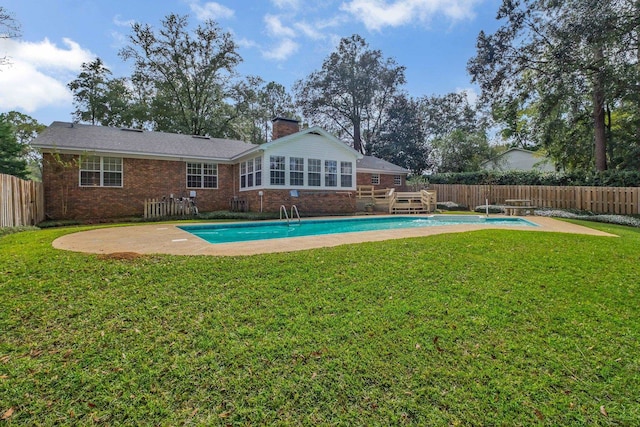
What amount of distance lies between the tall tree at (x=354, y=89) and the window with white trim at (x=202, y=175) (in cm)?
2121

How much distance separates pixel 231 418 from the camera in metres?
2.38

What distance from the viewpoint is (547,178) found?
1958cm

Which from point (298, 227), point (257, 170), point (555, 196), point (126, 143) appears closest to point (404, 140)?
point (555, 196)

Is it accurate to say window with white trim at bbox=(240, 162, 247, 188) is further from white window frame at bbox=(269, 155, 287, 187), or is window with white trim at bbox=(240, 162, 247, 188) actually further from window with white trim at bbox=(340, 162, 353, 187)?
window with white trim at bbox=(340, 162, 353, 187)

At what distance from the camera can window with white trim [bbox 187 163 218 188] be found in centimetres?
1709

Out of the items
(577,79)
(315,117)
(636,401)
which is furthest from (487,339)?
(315,117)

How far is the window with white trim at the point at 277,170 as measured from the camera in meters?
15.9

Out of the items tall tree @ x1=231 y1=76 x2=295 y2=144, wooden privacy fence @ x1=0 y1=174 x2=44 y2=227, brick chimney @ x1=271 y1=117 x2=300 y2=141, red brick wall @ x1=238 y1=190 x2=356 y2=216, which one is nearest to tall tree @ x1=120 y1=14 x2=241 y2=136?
tall tree @ x1=231 y1=76 x2=295 y2=144

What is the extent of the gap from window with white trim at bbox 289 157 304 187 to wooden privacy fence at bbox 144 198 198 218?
5088mm

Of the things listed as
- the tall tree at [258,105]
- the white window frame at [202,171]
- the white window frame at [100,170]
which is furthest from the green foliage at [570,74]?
the white window frame at [100,170]

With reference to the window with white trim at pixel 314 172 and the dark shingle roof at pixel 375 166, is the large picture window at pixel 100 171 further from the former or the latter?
the dark shingle roof at pixel 375 166

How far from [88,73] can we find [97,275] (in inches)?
1284

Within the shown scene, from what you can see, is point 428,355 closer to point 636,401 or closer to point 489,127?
point 636,401

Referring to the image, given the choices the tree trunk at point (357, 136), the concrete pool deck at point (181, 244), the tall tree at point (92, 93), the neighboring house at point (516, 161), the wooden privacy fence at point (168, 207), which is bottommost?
the concrete pool deck at point (181, 244)
